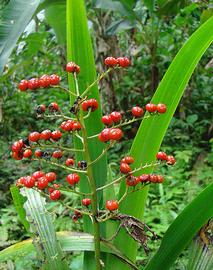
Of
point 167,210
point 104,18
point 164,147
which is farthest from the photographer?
point 104,18

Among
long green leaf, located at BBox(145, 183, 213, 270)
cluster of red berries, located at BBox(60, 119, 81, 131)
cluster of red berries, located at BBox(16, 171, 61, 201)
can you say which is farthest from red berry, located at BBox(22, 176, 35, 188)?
long green leaf, located at BBox(145, 183, 213, 270)

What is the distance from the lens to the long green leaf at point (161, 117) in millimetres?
988

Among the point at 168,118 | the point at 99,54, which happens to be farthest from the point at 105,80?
the point at 168,118

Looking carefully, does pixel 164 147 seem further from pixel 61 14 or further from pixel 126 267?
pixel 126 267

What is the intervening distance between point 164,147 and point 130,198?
169 centimetres

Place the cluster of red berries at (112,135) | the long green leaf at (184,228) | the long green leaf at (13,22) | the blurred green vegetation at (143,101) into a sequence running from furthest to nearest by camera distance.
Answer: the blurred green vegetation at (143,101), the long green leaf at (13,22), the long green leaf at (184,228), the cluster of red berries at (112,135)

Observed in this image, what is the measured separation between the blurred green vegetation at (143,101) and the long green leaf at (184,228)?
2.70 feet

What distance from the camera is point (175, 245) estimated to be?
100 centimetres

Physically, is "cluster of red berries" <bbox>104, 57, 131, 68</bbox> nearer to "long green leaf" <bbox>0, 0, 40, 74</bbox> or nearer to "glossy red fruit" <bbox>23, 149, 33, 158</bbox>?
"glossy red fruit" <bbox>23, 149, 33, 158</bbox>

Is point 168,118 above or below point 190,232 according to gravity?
above

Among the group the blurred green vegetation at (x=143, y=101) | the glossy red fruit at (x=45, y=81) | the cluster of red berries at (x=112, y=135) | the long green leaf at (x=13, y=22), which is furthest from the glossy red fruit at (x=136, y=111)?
the blurred green vegetation at (x=143, y=101)

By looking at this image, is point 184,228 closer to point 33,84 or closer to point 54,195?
point 54,195

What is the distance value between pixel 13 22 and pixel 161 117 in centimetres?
66

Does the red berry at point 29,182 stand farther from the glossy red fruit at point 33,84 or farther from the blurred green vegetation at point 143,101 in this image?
the blurred green vegetation at point 143,101
